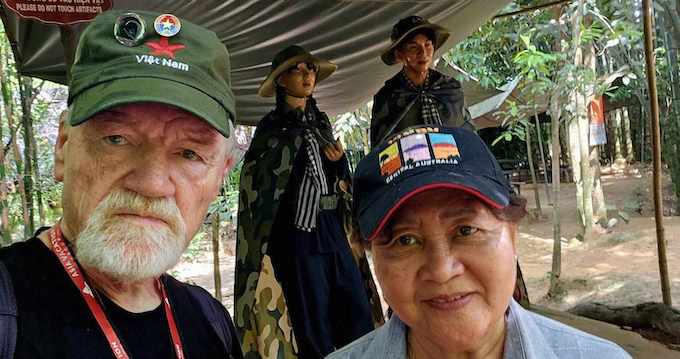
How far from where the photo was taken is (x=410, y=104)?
10.4ft

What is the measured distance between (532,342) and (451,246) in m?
0.25

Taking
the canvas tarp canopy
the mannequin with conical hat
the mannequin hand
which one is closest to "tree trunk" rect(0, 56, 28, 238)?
the canvas tarp canopy

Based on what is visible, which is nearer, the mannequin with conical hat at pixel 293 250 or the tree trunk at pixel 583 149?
the mannequin with conical hat at pixel 293 250

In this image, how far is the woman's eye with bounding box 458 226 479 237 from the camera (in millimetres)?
1070

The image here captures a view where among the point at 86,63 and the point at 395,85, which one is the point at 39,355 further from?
the point at 395,85

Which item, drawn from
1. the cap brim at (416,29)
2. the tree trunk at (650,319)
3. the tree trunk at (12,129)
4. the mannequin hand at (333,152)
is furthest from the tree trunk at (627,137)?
the tree trunk at (12,129)

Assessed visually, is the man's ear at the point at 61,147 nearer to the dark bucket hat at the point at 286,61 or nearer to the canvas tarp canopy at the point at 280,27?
the dark bucket hat at the point at 286,61

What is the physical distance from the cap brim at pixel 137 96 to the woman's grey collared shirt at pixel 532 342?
23.7 inches

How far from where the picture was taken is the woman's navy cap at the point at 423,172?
1.03m

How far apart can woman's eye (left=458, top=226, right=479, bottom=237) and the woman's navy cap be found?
6 cm

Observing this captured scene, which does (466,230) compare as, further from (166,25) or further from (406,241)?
(166,25)

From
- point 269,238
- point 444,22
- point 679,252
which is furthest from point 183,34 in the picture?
point 679,252

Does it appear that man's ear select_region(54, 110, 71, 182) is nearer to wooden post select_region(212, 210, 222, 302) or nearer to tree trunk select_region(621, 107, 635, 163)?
wooden post select_region(212, 210, 222, 302)

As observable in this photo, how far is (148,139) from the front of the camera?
1.09 meters
